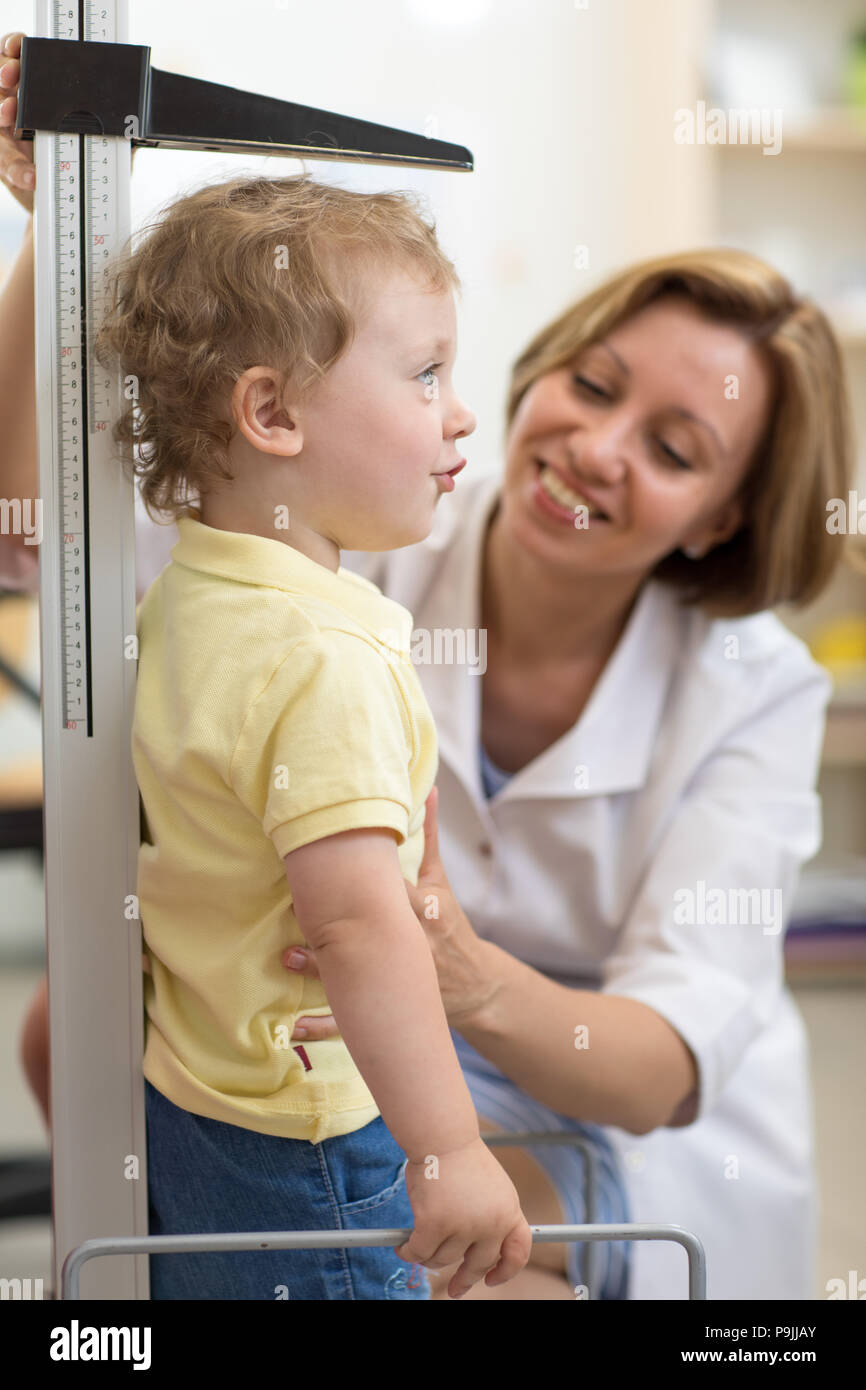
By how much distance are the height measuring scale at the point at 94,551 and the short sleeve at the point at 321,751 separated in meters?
0.12

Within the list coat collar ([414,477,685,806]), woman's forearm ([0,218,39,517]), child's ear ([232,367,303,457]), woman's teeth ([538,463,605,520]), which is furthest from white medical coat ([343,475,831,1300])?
child's ear ([232,367,303,457])

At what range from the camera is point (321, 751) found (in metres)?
0.56

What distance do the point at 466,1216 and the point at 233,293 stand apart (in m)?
0.43

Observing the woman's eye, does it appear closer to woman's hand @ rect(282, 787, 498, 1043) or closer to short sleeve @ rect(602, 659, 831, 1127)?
short sleeve @ rect(602, 659, 831, 1127)

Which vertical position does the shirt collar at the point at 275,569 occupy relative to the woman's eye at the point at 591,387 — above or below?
below

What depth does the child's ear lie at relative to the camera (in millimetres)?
599

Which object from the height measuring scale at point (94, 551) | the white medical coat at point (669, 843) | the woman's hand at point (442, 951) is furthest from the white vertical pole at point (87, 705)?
the white medical coat at point (669, 843)

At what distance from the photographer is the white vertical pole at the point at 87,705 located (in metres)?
0.63

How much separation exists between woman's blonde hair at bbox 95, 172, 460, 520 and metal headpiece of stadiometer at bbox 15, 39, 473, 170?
28mm

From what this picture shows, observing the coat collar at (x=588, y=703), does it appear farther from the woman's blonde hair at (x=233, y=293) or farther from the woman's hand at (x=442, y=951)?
the woman's blonde hair at (x=233, y=293)

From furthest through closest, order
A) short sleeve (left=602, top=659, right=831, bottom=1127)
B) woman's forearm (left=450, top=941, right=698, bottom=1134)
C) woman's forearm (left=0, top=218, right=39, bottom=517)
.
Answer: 1. short sleeve (left=602, top=659, right=831, bottom=1127)
2. woman's forearm (left=450, top=941, right=698, bottom=1134)
3. woman's forearm (left=0, top=218, right=39, bottom=517)

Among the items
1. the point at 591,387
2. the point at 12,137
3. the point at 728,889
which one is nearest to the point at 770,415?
the point at 591,387

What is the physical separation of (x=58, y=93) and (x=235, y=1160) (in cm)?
53

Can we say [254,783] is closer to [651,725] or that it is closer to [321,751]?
[321,751]
